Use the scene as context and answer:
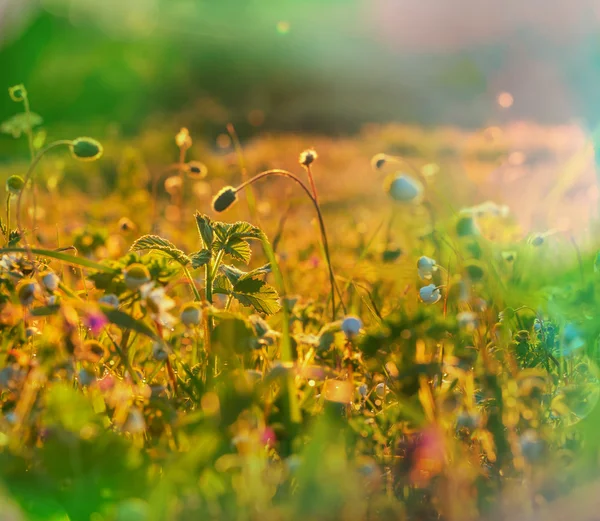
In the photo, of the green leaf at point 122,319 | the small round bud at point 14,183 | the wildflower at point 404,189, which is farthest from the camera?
the small round bud at point 14,183

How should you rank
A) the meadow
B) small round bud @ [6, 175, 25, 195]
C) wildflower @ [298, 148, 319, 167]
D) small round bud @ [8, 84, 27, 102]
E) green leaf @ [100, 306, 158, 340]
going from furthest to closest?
1. small round bud @ [8, 84, 27, 102]
2. small round bud @ [6, 175, 25, 195]
3. wildflower @ [298, 148, 319, 167]
4. green leaf @ [100, 306, 158, 340]
5. the meadow

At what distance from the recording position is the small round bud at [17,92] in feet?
6.08

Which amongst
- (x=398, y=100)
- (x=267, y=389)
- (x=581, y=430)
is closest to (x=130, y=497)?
(x=267, y=389)

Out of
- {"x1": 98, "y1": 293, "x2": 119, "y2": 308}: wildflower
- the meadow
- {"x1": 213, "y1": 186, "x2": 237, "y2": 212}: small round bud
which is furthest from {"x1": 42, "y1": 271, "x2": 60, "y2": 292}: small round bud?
{"x1": 213, "y1": 186, "x2": 237, "y2": 212}: small round bud

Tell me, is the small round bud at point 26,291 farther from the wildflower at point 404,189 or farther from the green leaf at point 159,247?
the wildflower at point 404,189

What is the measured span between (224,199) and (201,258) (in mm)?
135

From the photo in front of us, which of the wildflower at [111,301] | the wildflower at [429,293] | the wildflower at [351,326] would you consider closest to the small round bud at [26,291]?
the wildflower at [111,301]

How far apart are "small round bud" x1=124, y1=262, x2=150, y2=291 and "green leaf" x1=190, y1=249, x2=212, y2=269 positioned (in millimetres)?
164

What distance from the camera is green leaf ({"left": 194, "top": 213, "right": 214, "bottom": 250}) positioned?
152 cm

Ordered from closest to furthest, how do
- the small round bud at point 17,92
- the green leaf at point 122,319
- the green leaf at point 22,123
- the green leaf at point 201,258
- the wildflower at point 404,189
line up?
the green leaf at point 122,319
the wildflower at point 404,189
the green leaf at point 201,258
the small round bud at point 17,92
the green leaf at point 22,123

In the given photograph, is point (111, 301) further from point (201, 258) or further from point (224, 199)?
point (224, 199)

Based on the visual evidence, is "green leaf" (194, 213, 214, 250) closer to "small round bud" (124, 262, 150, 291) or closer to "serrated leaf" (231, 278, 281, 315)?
"serrated leaf" (231, 278, 281, 315)

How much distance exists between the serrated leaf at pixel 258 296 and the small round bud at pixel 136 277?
0.29m

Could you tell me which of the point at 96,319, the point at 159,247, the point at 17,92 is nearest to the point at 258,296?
the point at 159,247
